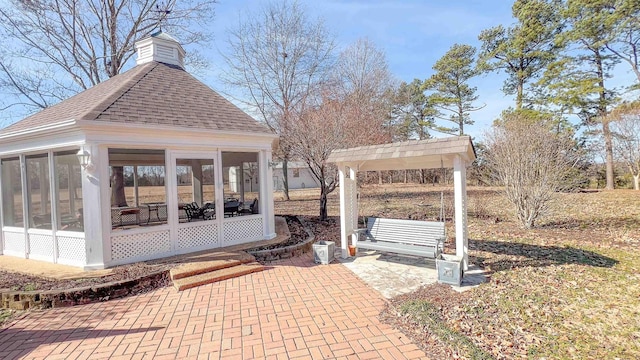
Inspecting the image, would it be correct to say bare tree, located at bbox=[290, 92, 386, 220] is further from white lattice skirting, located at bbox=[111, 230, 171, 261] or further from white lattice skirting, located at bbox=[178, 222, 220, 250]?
white lattice skirting, located at bbox=[111, 230, 171, 261]

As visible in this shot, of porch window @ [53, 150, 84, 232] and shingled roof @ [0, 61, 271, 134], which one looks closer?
porch window @ [53, 150, 84, 232]

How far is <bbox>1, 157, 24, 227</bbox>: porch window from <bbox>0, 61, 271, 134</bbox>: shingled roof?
Result: 0.85m

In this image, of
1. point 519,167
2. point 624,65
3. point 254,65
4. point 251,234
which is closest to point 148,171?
point 251,234

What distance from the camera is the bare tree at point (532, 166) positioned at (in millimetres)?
9062

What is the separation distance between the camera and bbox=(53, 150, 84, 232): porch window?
6.35 m

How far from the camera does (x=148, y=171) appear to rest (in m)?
7.61

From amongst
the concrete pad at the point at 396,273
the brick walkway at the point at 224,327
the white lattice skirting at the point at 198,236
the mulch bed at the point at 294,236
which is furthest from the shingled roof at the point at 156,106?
the concrete pad at the point at 396,273

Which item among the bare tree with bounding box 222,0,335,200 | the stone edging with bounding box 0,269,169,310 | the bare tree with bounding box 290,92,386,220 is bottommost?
the stone edging with bounding box 0,269,169,310

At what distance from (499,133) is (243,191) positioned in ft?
28.6

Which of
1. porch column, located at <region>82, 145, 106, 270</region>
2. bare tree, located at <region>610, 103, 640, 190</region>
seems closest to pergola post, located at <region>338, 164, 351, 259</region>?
porch column, located at <region>82, 145, 106, 270</region>

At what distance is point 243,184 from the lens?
8539mm

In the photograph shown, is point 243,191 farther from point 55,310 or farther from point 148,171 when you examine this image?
point 55,310

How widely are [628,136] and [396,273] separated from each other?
2034cm

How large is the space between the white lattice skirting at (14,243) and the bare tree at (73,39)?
10.3 metres
